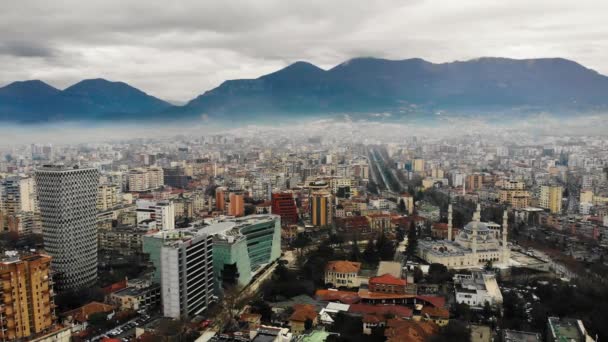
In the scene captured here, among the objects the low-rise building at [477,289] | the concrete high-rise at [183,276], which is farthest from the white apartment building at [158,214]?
the low-rise building at [477,289]

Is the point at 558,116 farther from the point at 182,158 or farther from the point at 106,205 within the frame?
the point at 106,205

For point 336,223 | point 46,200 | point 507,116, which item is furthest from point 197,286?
point 507,116

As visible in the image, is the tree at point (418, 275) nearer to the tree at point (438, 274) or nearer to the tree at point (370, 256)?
the tree at point (438, 274)

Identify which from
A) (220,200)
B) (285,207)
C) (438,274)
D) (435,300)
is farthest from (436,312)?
(220,200)

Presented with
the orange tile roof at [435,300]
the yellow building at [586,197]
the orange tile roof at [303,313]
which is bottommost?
the orange tile roof at [435,300]

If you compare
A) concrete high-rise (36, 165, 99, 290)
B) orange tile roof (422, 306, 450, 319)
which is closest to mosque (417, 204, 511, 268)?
orange tile roof (422, 306, 450, 319)

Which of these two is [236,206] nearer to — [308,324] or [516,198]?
[308,324]
